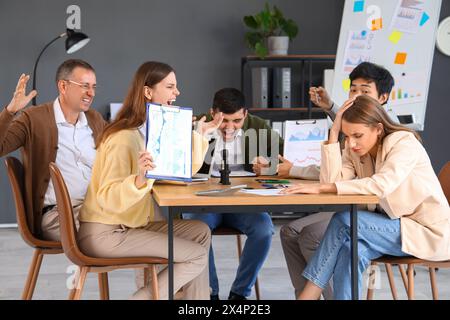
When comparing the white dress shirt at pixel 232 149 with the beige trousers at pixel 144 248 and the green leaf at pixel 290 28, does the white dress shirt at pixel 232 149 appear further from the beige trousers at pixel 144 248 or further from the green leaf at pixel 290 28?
the green leaf at pixel 290 28

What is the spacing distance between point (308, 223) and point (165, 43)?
145 inches

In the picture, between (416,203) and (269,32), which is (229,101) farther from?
(269,32)

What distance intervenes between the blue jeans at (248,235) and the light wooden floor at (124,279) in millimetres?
310

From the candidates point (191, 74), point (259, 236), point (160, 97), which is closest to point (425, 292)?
point (259, 236)

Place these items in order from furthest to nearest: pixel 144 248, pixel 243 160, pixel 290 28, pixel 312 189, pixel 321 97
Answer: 1. pixel 290 28
2. pixel 243 160
3. pixel 321 97
4. pixel 144 248
5. pixel 312 189

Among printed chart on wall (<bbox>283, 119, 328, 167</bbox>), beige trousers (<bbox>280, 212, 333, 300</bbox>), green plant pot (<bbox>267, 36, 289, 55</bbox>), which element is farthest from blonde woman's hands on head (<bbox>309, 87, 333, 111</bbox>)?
green plant pot (<bbox>267, 36, 289, 55</bbox>)

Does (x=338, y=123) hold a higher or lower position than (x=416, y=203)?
higher

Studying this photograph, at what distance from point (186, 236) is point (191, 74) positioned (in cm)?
395

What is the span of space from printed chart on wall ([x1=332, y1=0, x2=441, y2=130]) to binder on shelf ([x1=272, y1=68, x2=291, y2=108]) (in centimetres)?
64

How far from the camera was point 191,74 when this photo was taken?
6.75 m

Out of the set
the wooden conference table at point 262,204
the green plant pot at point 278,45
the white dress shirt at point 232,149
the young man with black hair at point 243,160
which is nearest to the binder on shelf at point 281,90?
the green plant pot at point 278,45

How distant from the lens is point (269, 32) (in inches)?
256

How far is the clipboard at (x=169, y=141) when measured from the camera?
260 cm

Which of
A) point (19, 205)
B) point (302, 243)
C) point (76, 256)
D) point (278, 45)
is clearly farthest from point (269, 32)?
point (76, 256)
